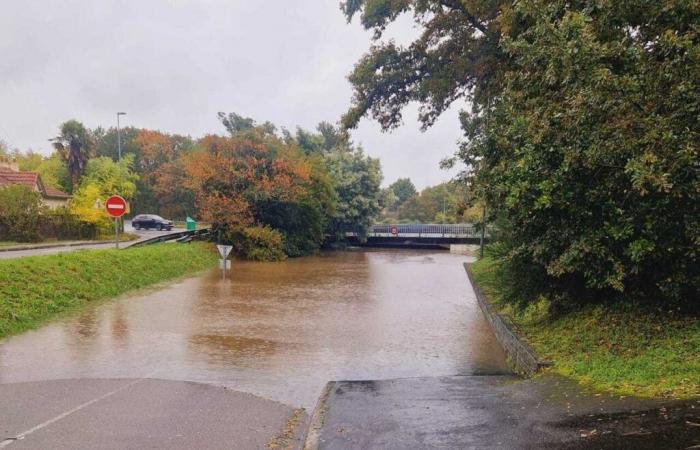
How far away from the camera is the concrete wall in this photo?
23.9 ft

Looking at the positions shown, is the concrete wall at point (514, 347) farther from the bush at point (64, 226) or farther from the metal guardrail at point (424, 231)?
the metal guardrail at point (424, 231)

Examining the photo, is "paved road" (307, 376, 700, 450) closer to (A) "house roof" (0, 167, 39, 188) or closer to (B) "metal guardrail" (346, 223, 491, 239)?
(A) "house roof" (0, 167, 39, 188)

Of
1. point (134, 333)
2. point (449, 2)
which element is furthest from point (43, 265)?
point (449, 2)

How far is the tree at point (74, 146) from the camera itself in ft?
118

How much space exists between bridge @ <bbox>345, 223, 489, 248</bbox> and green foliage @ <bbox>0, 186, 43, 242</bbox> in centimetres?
2738

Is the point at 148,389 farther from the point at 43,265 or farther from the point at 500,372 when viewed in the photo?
the point at 43,265

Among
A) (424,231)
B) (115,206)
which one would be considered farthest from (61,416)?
(424,231)

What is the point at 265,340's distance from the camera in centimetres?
1033

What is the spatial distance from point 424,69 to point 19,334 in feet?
41.5

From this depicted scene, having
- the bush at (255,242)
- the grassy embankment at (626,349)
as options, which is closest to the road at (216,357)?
the grassy embankment at (626,349)

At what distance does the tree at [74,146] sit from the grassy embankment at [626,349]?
35.9m

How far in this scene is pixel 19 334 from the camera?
33.1ft

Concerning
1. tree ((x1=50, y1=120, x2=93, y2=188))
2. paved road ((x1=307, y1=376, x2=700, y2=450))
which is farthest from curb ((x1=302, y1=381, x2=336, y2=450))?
tree ((x1=50, y1=120, x2=93, y2=188))

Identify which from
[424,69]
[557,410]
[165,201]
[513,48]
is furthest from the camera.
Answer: [165,201]
